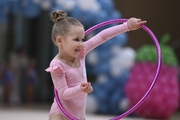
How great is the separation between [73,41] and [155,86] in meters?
5.21

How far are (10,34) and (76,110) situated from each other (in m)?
10.2

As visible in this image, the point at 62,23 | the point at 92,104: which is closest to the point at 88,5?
the point at 92,104

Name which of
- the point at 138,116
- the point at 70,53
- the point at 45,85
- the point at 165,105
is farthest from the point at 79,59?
the point at 45,85

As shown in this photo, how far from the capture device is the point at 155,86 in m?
7.96

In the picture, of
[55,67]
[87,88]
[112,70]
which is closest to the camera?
[87,88]

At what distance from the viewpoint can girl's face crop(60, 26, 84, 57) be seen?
2.97 metres

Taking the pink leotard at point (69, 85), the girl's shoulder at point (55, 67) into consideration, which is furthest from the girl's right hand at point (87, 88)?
the girl's shoulder at point (55, 67)

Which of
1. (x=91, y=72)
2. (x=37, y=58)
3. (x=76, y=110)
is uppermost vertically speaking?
(x=37, y=58)

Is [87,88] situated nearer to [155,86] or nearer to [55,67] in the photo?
[55,67]

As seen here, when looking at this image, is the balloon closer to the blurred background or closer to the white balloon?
the blurred background

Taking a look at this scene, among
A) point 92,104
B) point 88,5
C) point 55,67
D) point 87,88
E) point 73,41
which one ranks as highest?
point 88,5

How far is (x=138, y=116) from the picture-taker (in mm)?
8742

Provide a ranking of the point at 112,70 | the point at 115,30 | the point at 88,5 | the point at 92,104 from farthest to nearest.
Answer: the point at 92,104 < the point at 112,70 < the point at 88,5 < the point at 115,30

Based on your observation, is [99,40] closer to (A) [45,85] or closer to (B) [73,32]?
(B) [73,32]
